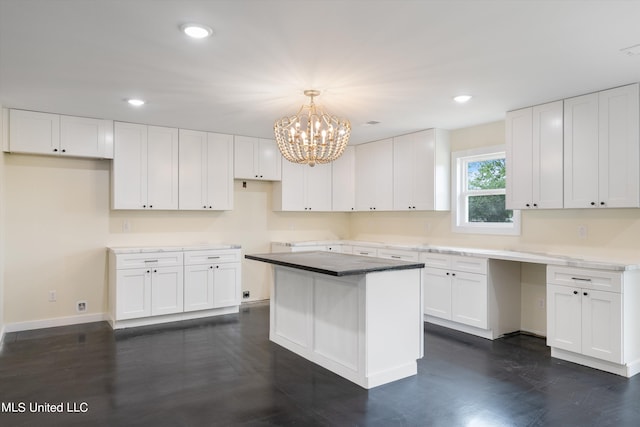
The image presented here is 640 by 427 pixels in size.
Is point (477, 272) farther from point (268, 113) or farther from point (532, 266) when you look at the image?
point (268, 113)

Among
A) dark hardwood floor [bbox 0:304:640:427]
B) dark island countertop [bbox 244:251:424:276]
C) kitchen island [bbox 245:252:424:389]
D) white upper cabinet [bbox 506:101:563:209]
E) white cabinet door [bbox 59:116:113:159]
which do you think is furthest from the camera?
white cabinet door [bbox 59:116:113:159]

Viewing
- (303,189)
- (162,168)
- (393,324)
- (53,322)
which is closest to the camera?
(393,324)

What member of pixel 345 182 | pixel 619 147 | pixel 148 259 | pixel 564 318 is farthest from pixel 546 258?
pixel 148 259

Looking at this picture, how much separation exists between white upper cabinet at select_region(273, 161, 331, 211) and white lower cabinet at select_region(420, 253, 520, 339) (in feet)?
7.15

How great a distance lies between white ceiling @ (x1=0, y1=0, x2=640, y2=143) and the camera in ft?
7.64

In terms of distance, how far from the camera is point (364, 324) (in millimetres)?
3162

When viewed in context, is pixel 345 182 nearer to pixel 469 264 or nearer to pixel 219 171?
pixel 219 171

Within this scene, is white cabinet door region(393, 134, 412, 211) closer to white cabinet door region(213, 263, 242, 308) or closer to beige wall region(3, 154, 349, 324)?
white cabinet door region(213, 263, 242, 308)

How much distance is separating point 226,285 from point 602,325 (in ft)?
13.2

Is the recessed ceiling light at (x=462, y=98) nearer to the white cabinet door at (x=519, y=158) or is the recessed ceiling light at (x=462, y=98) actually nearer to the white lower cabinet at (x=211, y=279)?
the white cabinet door at (x=519, y=158)

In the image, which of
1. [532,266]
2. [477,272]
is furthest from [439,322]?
[532,266]

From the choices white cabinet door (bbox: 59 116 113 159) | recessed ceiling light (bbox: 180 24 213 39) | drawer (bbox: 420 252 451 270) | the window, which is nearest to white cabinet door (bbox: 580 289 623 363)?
the window

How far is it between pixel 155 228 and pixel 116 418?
3.15 metres

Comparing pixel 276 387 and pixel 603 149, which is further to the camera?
pixel 603 149
